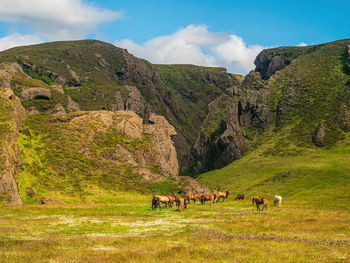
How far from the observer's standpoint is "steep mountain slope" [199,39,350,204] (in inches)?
3756

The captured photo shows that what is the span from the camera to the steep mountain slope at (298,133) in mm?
95400

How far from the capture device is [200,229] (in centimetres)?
2677

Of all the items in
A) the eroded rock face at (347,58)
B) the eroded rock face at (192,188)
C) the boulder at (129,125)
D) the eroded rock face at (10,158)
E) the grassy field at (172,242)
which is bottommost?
the eroded rock face at (192,188)

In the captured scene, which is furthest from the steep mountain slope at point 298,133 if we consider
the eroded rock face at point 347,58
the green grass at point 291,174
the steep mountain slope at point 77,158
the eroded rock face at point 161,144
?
the steep mountain slope at point 77,158

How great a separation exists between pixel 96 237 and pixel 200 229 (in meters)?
8.98

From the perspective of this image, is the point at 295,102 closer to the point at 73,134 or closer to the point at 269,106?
the point at 269,106

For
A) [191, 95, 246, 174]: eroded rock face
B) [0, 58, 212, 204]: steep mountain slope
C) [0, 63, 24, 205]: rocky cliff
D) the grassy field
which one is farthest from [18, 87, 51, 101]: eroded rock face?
the grassy field

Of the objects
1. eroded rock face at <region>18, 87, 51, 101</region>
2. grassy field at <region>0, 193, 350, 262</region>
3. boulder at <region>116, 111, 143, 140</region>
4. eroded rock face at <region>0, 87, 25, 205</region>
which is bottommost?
grassy field at <region>0, 193, 350, 262</region>

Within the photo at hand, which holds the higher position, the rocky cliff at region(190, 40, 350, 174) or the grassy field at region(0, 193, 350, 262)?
the rocky cliff at region(190, 40, 350, 174)

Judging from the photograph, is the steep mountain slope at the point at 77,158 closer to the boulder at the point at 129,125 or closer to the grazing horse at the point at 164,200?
the boulder at the point at 129,125

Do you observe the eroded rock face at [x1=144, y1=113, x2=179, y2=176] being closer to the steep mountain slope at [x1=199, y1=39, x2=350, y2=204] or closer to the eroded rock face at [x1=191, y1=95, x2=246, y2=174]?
the steep mountain slope at [x1=199, y1=39, x2=350, y2=204]

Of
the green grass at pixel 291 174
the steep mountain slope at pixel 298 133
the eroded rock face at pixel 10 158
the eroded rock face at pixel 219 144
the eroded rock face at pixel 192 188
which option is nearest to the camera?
the eroded rock face at pixel 10 158

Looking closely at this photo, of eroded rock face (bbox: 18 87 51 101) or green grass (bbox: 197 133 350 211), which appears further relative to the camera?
eroded rock face (bbox: 18 87 51 101)

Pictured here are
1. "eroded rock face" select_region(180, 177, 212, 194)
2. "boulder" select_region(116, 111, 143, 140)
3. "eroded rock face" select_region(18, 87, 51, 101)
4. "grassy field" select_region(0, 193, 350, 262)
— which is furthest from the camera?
"eroded rock face" select_region(18, 87, 51, 101)
